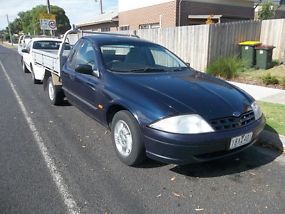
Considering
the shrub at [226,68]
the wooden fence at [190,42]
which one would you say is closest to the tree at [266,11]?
the wooden fence at [190,42]

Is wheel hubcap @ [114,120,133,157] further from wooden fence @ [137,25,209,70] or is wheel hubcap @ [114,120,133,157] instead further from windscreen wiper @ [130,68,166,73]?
wooden fence @ [137,25,209,70]

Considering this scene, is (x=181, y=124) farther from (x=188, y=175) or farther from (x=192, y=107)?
(x=188, y=175)

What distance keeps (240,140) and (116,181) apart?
1.55 m

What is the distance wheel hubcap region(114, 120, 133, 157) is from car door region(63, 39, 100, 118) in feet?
2.22

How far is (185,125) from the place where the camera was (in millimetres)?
3285

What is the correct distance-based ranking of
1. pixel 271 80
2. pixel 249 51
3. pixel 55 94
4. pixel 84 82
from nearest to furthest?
1. pixel 84 82
2. pixel 55 94
3. pixel 271 80
4. pixel 249 51

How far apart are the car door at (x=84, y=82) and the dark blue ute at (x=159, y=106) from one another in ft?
0.05

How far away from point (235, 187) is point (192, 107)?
1067 mm

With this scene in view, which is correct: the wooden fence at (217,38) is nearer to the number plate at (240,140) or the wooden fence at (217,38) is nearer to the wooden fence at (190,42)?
the wooden fence at (190,42)

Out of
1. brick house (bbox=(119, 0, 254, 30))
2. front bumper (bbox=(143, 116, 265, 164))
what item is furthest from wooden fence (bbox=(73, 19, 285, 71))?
front bumper (bbox=(143, 116, 265, 164))

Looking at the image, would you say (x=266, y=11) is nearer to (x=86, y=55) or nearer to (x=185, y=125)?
(x=86, y=55)

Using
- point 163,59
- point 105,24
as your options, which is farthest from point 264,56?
point 105,24

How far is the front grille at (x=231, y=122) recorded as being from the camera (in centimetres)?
335

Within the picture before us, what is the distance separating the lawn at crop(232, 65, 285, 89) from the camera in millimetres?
9101
